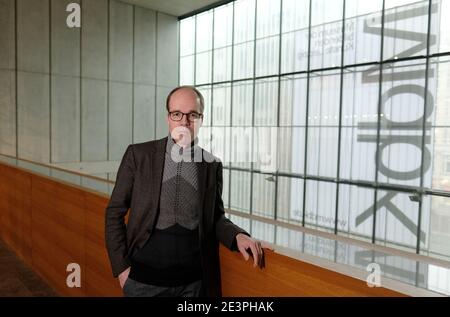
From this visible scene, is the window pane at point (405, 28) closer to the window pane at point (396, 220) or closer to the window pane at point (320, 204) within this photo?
the window pane at point (396, 220)

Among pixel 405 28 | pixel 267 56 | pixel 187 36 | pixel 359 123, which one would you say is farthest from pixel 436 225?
pixel 187 36

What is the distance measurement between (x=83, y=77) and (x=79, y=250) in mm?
13421

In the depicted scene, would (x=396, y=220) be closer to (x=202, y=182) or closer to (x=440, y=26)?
(x=440, y=26)

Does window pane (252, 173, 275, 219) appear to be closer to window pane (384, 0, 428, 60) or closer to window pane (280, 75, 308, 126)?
window pane (280, 75, 308, 126)

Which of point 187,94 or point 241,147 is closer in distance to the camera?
point 187,94

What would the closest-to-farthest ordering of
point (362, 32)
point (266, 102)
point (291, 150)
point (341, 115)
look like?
point (362, 32) < point (341, 115) < point (291, 150) < point (266, 102)

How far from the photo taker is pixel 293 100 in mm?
13828

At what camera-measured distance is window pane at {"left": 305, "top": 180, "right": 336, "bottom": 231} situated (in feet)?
42.0

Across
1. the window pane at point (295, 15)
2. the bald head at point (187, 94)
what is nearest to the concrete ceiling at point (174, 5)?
the window pane at point (295, 15)

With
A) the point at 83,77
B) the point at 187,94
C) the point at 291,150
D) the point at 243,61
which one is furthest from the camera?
the point at 83,77

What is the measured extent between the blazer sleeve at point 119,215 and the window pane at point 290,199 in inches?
474

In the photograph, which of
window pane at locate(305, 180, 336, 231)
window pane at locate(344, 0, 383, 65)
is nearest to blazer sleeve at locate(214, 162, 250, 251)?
window pane at locate(344, 0, 383, 65)

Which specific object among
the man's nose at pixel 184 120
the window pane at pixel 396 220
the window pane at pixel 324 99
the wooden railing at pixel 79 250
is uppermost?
the window pane at pixel 324 99

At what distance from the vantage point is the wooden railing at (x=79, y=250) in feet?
5.57
